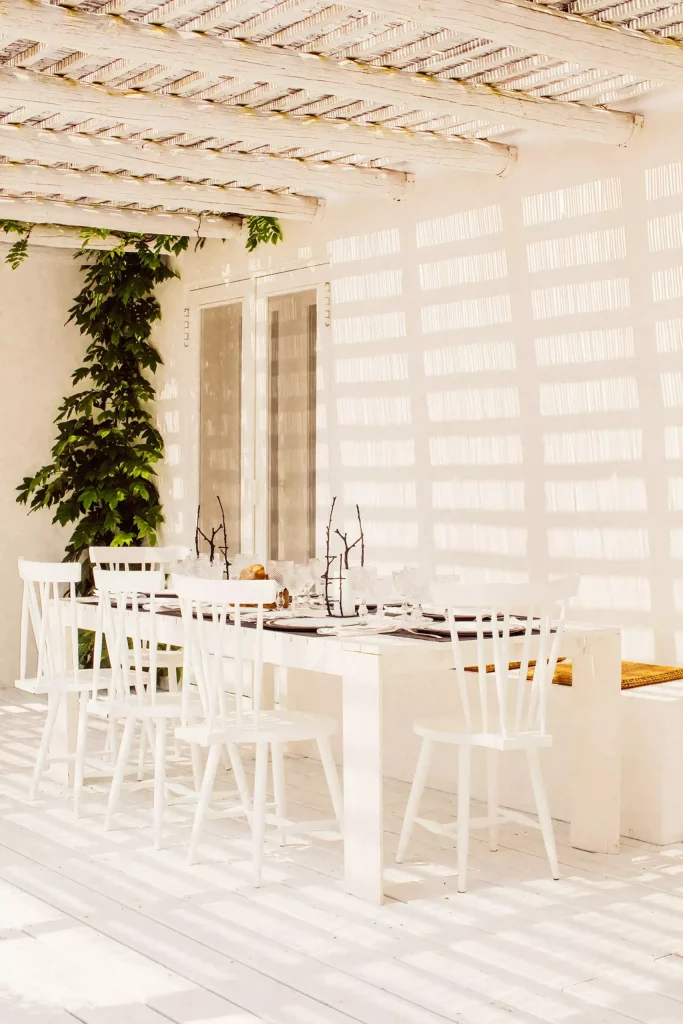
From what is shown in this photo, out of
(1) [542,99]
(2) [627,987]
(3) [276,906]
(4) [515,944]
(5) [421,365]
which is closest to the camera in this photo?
(2) [627,987]

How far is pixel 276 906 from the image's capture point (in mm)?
3309

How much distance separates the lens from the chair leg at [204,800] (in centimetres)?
360

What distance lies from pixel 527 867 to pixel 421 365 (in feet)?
8.25

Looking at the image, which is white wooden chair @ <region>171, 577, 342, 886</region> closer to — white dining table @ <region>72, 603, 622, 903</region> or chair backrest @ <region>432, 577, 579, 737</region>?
white dining table @ <region>72, 603, 622, 903</region>

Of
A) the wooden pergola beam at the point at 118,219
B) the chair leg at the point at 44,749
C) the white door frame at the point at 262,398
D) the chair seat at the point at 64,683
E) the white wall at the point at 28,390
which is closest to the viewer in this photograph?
the chair seat at the point at 64,683

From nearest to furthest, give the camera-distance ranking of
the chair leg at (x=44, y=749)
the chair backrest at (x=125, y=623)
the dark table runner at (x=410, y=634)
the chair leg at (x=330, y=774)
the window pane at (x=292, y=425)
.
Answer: the dark table runner at (x=410, y=634)
the chair leg at (x=330, y=774)
the chair backrest at (x=125, y=623)
the chair leg at (x=44, y=749)
the window pane at (x=292, y=425)

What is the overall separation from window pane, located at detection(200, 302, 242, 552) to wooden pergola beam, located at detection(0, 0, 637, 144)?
2636mm

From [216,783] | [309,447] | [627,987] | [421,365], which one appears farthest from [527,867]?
[309,447]

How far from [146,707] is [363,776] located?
906 millimetres

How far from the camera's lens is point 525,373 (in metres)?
4.98

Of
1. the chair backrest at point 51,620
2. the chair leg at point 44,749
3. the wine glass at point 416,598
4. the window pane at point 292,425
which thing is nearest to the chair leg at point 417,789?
the wine glass at point 416,598

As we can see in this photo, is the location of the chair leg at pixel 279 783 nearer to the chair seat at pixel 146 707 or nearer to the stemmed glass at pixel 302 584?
the chair seat at pixel 146 707

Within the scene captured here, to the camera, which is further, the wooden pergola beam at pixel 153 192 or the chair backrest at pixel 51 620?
the wooden pergola beam at pixel 153 192

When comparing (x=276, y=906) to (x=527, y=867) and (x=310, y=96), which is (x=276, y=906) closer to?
(x=527, y=867)
